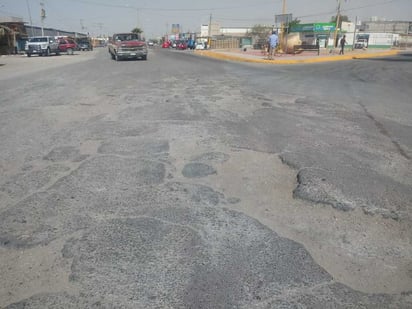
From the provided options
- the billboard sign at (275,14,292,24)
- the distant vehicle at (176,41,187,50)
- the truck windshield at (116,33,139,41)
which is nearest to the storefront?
the billboard sign at (275,14,292,24)

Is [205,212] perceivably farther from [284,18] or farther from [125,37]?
[284,18]

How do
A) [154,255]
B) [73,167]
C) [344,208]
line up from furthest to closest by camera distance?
[73,167] < [344,208] < [154,255]

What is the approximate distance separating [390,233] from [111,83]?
11814mm

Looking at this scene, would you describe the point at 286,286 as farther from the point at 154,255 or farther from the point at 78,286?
the point at 78,286

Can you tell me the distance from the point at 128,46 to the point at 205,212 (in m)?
25.0

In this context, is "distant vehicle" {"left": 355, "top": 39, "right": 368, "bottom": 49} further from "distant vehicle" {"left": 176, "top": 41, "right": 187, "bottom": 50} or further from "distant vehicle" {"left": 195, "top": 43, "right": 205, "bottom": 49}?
"distant vehicle" {"left": 176, "top": 41, "right": 187, "bottom": 50}

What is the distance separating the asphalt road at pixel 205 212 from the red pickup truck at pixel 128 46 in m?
20.2

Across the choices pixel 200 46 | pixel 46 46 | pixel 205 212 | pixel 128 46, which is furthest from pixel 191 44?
pixel 205 212

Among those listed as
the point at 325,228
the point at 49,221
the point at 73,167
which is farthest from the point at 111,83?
the point at 325,228

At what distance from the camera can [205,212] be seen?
11.5 feet

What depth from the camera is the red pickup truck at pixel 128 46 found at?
86.3 feet

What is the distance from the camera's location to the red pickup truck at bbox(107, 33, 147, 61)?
1035 inches

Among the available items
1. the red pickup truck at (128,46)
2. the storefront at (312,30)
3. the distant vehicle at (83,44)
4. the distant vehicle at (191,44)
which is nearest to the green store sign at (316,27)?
the storefront at (312,30)

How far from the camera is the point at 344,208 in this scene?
3.63 m
